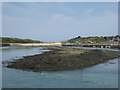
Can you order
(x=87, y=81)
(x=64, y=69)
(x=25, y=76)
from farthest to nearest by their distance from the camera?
(x=64, y=69) → (x=25, y=76) → (x=87, y=81)

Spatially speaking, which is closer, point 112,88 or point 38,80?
point 112,88

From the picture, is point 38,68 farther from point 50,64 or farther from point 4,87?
point 4,87

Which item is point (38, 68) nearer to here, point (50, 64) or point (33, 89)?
point (50, 64)

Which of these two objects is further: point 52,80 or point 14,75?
point 14,75

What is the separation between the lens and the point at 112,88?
13.6 metres

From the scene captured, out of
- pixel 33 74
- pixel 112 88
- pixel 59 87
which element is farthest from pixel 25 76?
pixel 112 88

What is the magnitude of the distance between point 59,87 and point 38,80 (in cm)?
287

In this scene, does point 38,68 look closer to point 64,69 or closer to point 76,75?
point 64,69

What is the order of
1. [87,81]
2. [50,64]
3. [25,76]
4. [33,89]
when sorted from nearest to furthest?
[33,89]
[87,81]
[25,76]
[50,64]

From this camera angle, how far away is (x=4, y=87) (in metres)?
14.0

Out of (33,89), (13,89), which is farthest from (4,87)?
(33,89)

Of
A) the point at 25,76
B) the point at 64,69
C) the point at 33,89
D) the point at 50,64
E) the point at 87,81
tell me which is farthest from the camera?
the point at 50,64

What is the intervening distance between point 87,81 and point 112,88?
2.53 m

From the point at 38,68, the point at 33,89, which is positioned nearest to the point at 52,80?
the point at 33,89
